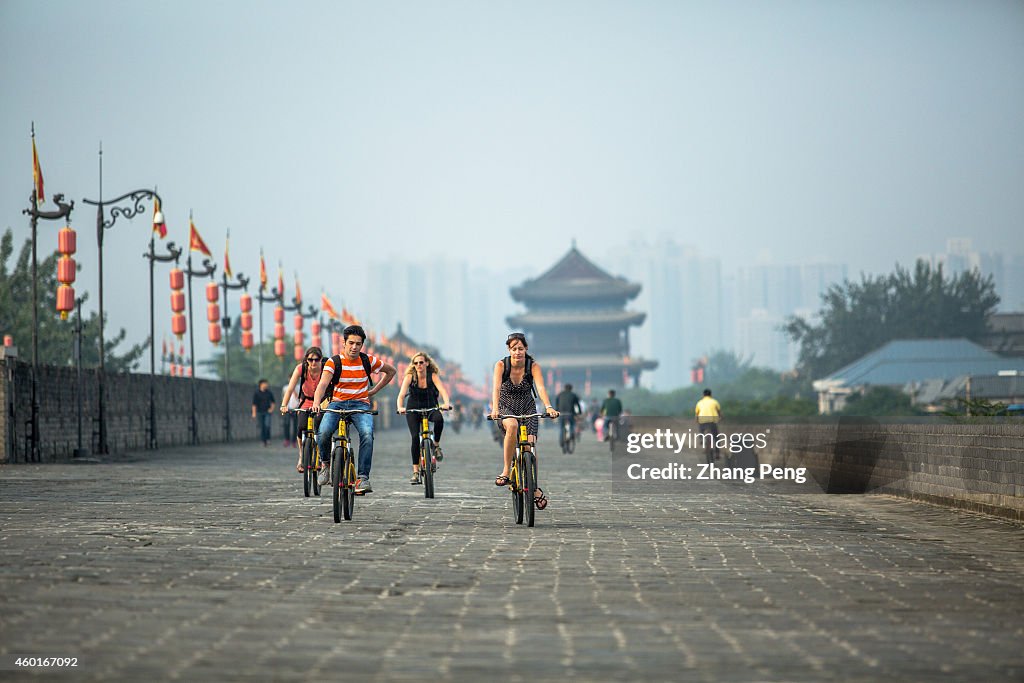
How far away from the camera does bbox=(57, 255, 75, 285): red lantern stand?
31.9 metres

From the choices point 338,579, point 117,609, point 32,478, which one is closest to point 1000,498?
point 338,579

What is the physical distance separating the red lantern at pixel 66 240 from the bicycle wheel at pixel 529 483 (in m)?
21.3

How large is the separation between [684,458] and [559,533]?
1846 centimetres

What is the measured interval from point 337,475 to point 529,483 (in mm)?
1575

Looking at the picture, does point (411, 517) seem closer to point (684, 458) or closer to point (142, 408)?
point (684, 458)

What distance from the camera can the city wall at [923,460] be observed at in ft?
44.3

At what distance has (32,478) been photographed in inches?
779

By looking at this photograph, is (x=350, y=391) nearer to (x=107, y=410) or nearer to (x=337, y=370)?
(x=337, y=370)

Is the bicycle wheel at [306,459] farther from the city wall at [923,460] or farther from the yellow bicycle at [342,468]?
the city wall at [923,460]

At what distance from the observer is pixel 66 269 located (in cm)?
3198

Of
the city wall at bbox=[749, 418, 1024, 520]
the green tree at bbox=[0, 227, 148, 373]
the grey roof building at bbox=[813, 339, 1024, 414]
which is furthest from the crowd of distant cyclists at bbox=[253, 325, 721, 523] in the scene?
the grey roof building at bbox=[813, 339, 1024, 414]

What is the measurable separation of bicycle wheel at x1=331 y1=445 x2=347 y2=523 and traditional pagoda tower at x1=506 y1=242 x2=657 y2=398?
110984 mm

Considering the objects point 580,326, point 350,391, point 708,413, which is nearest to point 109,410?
point 708,413

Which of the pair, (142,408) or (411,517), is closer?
(411,517)
